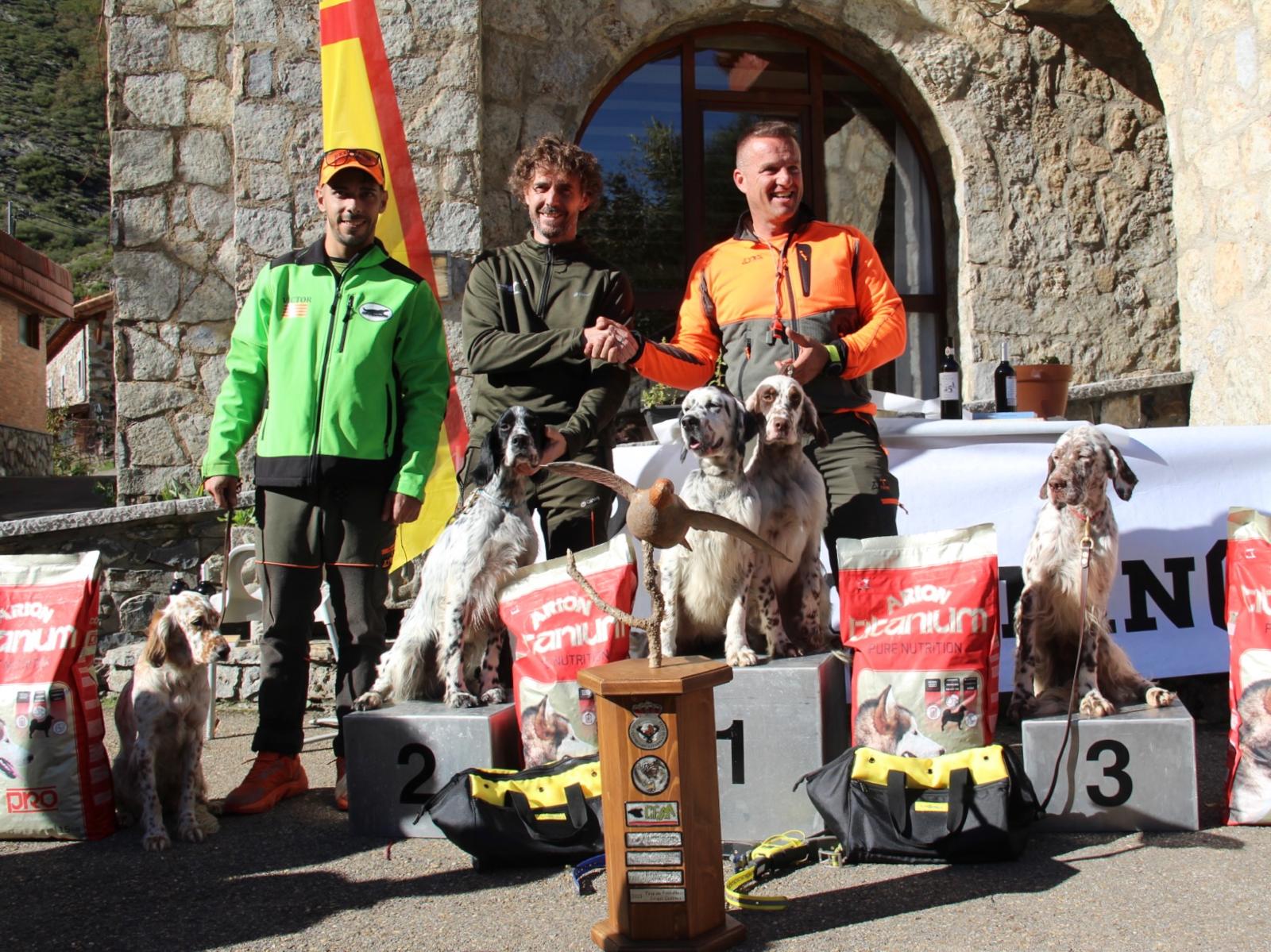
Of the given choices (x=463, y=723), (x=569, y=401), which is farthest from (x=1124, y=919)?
(x=569, y=401)

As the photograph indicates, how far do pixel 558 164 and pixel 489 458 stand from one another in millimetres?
923

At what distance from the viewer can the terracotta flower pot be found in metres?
4.65

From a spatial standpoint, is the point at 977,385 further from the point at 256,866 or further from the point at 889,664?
the point at 256,866

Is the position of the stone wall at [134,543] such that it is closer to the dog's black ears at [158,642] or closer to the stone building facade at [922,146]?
the stone building facade at [922,146]

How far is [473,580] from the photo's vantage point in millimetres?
3092

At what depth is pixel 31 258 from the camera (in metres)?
18.5

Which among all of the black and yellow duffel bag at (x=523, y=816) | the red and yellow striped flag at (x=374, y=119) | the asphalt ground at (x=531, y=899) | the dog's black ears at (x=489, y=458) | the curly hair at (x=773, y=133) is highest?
the red and yellow striped flag at (x=374, y=119)

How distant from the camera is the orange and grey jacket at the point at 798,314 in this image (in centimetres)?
329

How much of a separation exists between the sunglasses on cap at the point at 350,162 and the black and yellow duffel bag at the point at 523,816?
1799 millimetres

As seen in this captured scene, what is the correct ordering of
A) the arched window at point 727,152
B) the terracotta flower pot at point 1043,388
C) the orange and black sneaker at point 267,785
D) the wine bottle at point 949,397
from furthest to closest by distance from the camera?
the arched window at point 727,152, the terracotta flower pot at point 1043,388, the wine bottle at point 949,397, the orange and black sneaker at point 267,785

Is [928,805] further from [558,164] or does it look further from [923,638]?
[558,164]

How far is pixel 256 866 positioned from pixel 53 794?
2.32ft

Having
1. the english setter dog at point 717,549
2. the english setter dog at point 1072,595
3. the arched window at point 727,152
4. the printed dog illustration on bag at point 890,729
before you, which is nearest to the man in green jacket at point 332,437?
the english setter dog at point 717,549

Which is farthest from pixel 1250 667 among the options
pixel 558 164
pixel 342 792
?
pixel 342 792
